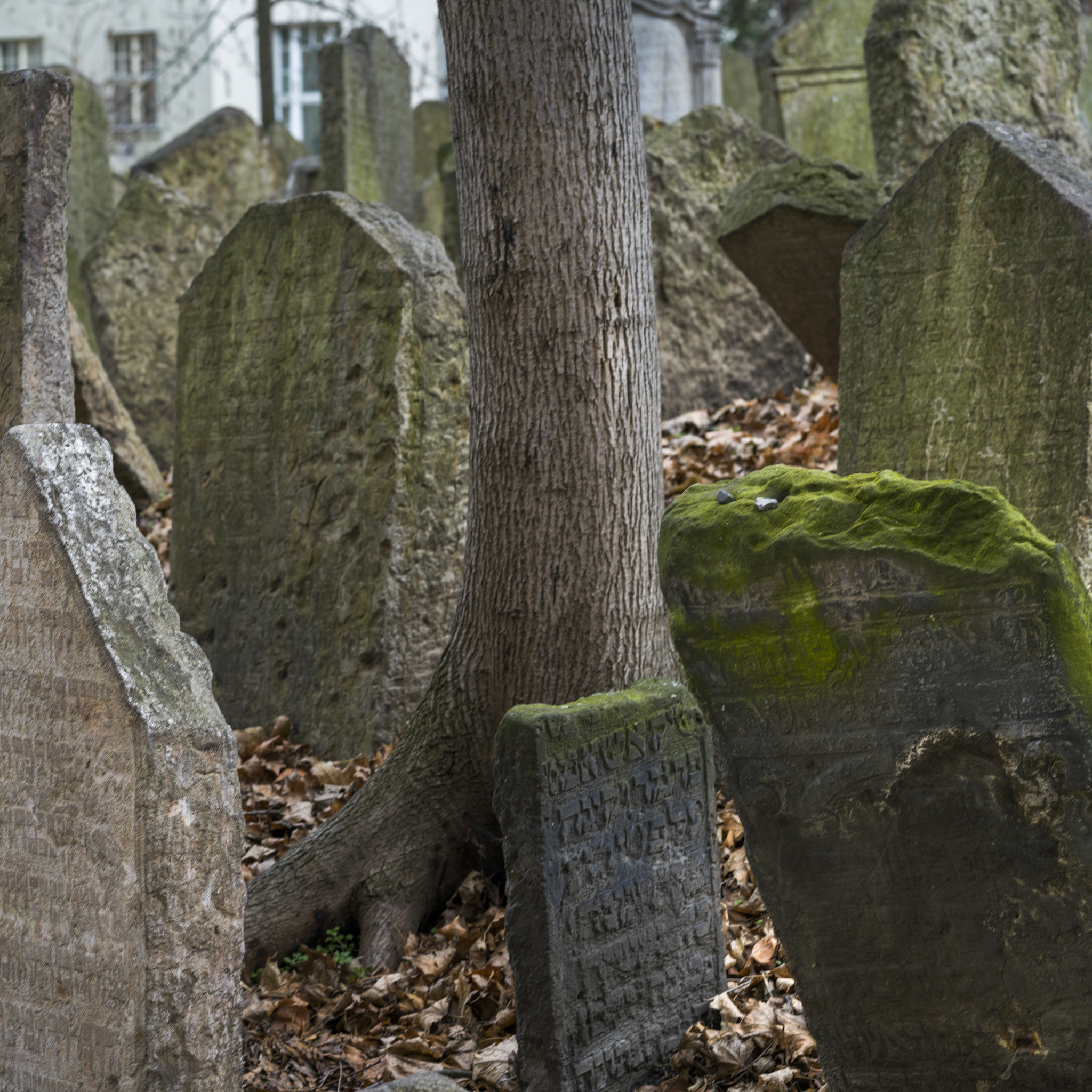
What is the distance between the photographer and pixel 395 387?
5.76 m

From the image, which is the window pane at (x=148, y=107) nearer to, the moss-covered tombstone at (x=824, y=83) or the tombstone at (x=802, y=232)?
the moss-covered tombstone at (x=824, y=83)

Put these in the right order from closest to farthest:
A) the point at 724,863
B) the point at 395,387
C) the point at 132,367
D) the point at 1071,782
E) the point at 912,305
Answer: the point at 1071,782 < the point at 724,863 < the point at 912,305 < the point at 395,387 < the point at 132,367

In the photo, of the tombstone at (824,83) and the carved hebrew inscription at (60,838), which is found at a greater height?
the tombstone at (824,83)

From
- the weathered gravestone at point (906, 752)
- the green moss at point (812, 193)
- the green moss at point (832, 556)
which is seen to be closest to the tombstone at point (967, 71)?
the green moss at point (812, 193)

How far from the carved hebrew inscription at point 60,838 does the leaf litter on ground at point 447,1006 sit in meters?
0.92

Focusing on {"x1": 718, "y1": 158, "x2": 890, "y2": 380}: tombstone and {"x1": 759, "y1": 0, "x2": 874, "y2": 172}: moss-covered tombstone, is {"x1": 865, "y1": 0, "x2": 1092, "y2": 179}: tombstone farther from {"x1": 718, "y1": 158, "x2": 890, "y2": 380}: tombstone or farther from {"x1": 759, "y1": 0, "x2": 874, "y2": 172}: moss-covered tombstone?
{"x1": 759, "y1": 0, "x2": 874, "y2": 172}: moss-covered tombstone

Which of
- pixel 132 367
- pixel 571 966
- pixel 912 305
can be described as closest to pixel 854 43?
pixel 132 367

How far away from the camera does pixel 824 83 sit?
12453 mm

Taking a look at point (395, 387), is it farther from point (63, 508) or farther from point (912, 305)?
point (63, 508)

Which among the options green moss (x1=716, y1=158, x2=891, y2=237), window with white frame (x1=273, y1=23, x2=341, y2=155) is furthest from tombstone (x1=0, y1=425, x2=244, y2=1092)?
window with white frame (x1=273, y1=23, x2=341, y2=155)

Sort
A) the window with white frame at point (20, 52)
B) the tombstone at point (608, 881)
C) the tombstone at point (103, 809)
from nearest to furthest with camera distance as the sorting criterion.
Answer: the tombstone at point (103, 809)
the tombstone at point (608, 881)
the window with white frame at point (20, 52)

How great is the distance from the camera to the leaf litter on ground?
3561mm

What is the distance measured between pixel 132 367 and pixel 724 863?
699 centimetres

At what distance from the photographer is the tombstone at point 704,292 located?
855 cm
